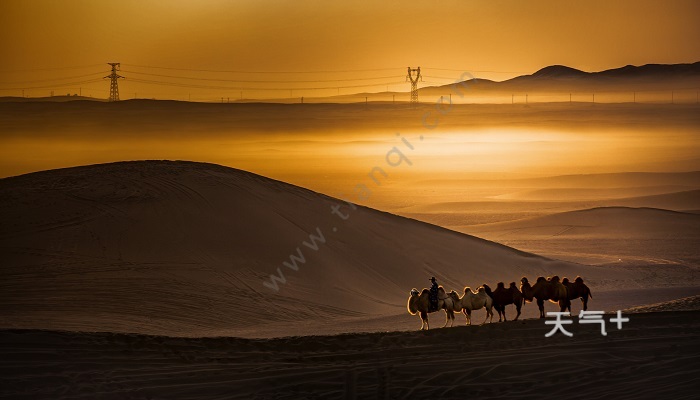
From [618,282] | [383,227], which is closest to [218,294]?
[383,227]

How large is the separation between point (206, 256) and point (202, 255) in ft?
0.51

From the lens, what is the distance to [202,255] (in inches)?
1403

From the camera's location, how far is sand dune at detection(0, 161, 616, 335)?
98.8 feet

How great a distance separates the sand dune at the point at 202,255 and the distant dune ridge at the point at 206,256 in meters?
0.07

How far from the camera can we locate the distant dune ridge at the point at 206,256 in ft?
98.7

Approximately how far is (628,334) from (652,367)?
6.91ft

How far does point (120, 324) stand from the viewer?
86.9 feet

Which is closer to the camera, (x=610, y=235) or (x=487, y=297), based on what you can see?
(x=487, y=297)

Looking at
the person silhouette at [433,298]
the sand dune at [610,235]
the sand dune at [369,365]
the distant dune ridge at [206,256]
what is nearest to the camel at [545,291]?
the sand dune at [369,365]

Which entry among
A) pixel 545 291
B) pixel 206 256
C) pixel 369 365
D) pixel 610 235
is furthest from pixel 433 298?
pixel 610 235

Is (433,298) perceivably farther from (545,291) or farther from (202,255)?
(202,255)

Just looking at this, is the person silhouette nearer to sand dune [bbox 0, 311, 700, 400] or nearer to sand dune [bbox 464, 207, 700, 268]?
sand dune [bbox 0, 311, 700, 400]

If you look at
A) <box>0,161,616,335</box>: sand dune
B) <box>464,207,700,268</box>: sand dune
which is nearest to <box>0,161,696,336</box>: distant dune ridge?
<box>0,161,616,335</box>: sand dune

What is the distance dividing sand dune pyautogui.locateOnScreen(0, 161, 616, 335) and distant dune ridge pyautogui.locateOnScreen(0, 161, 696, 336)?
2.6 inches
